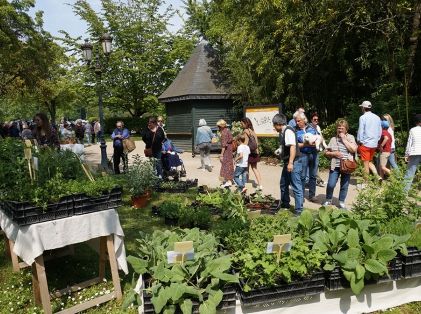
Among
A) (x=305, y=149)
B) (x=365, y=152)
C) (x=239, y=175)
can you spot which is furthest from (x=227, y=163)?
(x=365, y=152)

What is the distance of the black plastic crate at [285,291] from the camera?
3088 mm

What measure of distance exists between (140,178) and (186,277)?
15.7 ft

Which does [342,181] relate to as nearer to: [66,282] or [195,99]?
[66,282]

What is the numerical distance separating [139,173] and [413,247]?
5.40 meters

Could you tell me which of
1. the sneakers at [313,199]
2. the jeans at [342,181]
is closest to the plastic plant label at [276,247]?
the jeans at [342,181]

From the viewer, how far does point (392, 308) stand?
3.57 m

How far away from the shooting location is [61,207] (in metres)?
3.47

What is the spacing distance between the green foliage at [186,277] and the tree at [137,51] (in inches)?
1042

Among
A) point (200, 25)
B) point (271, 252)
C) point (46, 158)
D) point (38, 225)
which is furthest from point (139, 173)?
point (200, 25)

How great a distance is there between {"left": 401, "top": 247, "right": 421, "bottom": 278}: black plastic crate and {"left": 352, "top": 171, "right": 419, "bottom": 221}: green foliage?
48 cm

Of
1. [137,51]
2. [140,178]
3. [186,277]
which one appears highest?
[137,51]

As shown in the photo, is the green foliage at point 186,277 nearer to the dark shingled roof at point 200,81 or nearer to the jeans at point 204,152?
the jeans at point 204,152

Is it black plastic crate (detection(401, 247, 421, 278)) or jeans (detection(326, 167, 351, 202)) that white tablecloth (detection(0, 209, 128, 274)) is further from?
jeans (detection(326, 167, 351, 202))

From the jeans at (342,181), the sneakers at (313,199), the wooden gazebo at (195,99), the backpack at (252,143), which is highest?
the wooden gazebo at (195,99)
